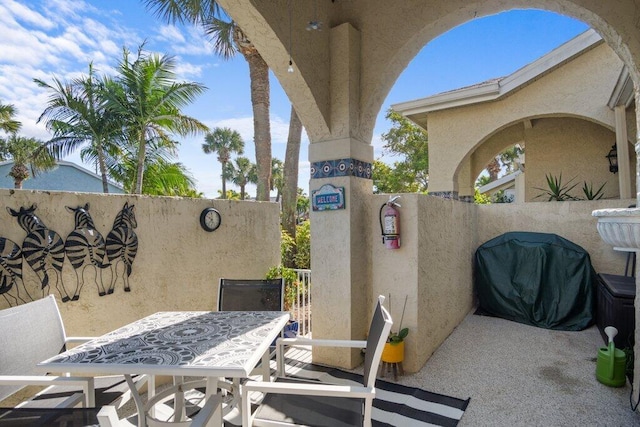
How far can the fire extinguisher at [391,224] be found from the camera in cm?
350

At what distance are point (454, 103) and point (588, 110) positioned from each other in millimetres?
2347

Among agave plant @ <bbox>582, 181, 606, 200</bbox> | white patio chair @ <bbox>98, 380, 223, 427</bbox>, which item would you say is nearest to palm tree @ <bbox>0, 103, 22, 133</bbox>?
white patio chair @ <bbox>98, 380, 223, 427</bbox>

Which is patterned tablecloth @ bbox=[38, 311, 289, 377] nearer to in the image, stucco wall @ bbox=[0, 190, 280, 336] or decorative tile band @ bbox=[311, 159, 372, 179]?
stucco wall @ bbox=[0, 190, 280, 336]

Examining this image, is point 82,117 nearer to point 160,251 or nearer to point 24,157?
point 24,157

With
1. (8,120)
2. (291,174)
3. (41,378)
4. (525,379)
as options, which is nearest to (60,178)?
(8,120)

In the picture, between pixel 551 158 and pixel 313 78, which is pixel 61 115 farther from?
pixel 551 158

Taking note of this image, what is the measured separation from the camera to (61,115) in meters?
10.8

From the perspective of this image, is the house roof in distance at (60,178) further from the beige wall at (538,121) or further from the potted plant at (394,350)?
the potted plant at (394,350)

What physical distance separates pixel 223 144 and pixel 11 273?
30.6 m

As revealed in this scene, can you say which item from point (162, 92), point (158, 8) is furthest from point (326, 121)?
point (162, 92)

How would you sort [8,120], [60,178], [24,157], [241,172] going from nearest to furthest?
[24,157] < [60,178] < [8,120] < [241,172]

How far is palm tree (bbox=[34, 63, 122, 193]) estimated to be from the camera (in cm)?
1064

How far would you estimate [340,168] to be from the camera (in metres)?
3.67

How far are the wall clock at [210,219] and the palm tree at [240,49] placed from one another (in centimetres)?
469
